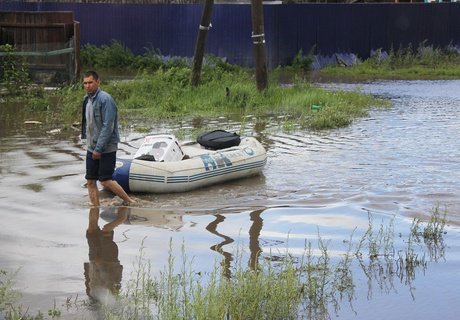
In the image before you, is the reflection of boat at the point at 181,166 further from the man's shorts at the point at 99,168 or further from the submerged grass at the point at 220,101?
the submerged grass at the point at 220,101

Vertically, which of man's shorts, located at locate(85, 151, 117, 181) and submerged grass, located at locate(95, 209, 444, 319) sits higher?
man's shorts, located at locate(85, 151, 117, 181)

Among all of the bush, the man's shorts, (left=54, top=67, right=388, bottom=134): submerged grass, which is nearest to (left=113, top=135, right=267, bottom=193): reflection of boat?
the man's shorts

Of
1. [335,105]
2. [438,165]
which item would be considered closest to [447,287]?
[438,165]

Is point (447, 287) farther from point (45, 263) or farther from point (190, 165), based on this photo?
point (190, 165)

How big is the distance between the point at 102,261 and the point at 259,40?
12.3 m

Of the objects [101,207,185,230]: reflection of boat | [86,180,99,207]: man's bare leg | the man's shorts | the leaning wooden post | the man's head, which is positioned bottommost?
[101,207,185,230]: reflection of boat

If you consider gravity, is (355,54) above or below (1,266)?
above

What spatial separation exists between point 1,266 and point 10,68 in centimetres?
1328

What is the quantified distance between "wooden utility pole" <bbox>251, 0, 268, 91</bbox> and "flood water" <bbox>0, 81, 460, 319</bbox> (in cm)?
357

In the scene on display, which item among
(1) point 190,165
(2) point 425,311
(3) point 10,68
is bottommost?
(2) point 425,311

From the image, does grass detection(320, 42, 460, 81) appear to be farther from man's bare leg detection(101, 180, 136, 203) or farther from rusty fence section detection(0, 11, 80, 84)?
man's bare leg detection(101, 180, 136, 203)

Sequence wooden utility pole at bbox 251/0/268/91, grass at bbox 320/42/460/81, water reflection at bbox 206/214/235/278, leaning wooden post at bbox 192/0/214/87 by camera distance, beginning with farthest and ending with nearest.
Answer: grass at bbox 320/42/460/81, leaning wooden post at bbox 192/0/214/87, wooden utility pole at bbox 251/0/268/91, water reflection at bbox 206/214/235/278

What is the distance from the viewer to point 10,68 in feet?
70.0

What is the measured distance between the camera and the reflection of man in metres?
8.21
